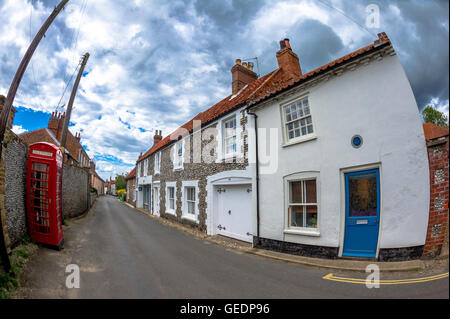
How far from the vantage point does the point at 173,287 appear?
4305mm

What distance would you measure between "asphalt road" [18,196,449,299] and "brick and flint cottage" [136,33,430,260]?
3.17 ft

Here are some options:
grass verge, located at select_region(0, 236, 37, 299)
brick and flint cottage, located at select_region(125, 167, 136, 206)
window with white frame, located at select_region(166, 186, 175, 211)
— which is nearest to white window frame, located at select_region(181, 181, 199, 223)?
window with white frame, located at select_region(166, 186, 175, 211)

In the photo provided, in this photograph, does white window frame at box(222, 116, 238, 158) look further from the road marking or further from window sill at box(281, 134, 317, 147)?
the road marking

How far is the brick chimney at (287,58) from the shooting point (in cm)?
1088

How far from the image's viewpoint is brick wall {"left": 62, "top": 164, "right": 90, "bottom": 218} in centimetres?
1151

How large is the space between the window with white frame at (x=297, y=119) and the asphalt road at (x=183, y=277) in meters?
3.99

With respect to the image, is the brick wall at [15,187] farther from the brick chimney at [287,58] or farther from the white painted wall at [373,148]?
the brick chimney at [287,58]

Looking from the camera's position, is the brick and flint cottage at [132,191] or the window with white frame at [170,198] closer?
the window with white frame at [170,198]

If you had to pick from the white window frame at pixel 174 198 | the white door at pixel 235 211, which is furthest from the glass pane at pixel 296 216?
the white window frame at pixel 174 198

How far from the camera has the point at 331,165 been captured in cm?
596

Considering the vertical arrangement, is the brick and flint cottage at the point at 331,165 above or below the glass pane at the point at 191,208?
above

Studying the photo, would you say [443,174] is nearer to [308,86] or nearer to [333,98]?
[333,98]
